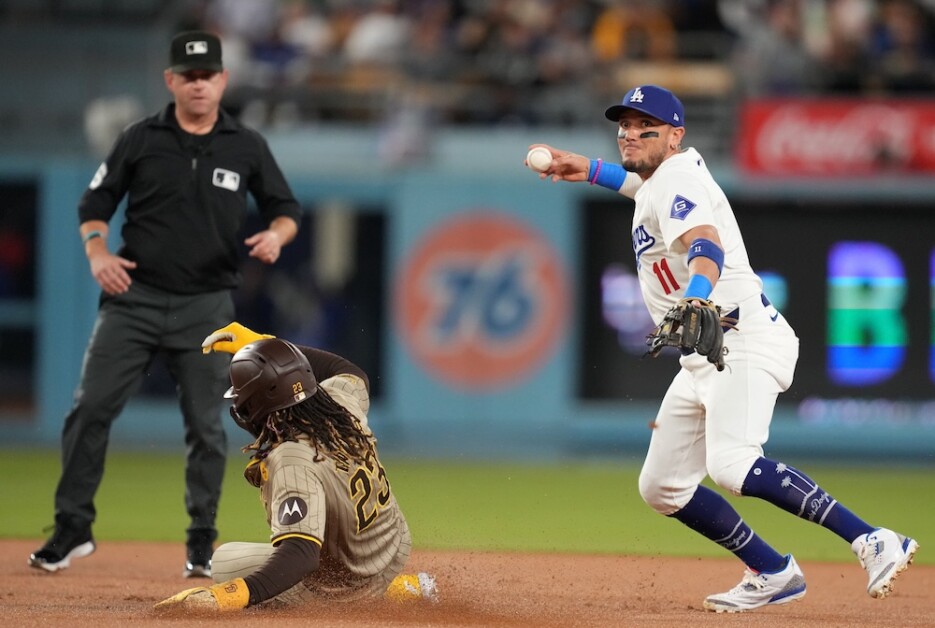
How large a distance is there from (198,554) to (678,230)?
2.68 m

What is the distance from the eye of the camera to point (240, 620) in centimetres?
470

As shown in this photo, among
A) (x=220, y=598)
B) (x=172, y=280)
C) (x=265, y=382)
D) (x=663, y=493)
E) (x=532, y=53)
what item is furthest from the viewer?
(x=532, y=53)

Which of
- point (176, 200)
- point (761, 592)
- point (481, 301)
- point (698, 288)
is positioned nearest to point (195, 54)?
point (176, 200)

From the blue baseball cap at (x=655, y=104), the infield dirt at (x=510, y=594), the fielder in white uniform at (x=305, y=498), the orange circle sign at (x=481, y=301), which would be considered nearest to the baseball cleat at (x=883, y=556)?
the infield dirt at (x=510, y=594)

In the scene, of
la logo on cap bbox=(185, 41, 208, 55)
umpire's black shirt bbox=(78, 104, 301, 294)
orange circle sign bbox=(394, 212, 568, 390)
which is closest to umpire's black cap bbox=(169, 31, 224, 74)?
la logo on cap bbox=(185, 41, 208, 55)

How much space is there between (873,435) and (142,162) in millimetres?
9502

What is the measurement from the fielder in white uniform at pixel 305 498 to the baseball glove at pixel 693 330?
1.12 metres

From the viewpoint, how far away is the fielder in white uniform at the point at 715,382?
17.6 feet

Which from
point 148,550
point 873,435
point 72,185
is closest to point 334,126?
point 72,185

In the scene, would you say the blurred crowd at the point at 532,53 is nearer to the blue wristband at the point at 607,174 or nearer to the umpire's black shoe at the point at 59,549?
the blue wristband at the point at 607,174

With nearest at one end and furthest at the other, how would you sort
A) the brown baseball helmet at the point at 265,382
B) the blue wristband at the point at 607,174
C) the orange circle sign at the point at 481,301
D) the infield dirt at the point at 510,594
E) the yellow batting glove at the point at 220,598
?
1. the yellow batting glove at the point at 220,598
2. the brown baseball helmet at the point at 265,382
3. the infield dirt at the point at 510,594
4. the blue wristband at the point at 607,174
5. the orange circle sign at the point at 481,301

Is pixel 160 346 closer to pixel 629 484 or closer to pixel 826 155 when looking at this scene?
pixel 629 484

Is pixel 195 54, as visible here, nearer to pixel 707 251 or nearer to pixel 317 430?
pixel 317 430

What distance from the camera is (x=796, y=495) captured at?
17.7 feet
